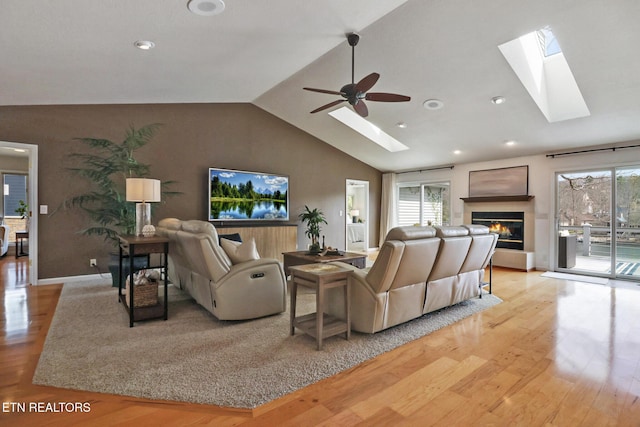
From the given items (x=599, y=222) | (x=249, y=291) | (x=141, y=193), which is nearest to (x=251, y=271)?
(x=249, y=291)

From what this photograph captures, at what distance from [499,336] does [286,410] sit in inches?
81.5

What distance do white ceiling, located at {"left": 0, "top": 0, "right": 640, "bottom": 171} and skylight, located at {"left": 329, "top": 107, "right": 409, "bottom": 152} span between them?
0.79 m

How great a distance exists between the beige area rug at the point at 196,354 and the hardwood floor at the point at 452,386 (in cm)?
9

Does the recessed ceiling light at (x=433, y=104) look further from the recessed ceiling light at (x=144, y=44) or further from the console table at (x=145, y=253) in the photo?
the console table at (x=145, y=253)

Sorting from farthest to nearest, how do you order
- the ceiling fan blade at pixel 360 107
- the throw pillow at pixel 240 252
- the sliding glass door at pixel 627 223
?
the sliding glass door at pixel 627 223 < the ceiling fan blade at pixel 360 107 < the throw pillow at pixel 240 252

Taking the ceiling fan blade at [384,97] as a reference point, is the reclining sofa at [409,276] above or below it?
below

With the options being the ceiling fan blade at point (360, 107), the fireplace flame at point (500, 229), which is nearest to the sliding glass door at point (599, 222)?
the fireplace flame at point (500, 229)

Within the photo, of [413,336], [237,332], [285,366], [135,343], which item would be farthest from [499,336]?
[135,343]

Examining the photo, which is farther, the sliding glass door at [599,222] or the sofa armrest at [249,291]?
the sliding glass door at [599,222]

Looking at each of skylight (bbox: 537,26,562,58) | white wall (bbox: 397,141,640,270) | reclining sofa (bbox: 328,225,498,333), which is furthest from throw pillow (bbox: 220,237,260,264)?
white wall (bbox: 397,141,640,270)

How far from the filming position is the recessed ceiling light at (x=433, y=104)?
5039mm

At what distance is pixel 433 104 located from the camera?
5133 millimetres

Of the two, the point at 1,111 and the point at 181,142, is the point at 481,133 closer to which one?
the point at 181,142

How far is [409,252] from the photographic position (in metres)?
2.67
